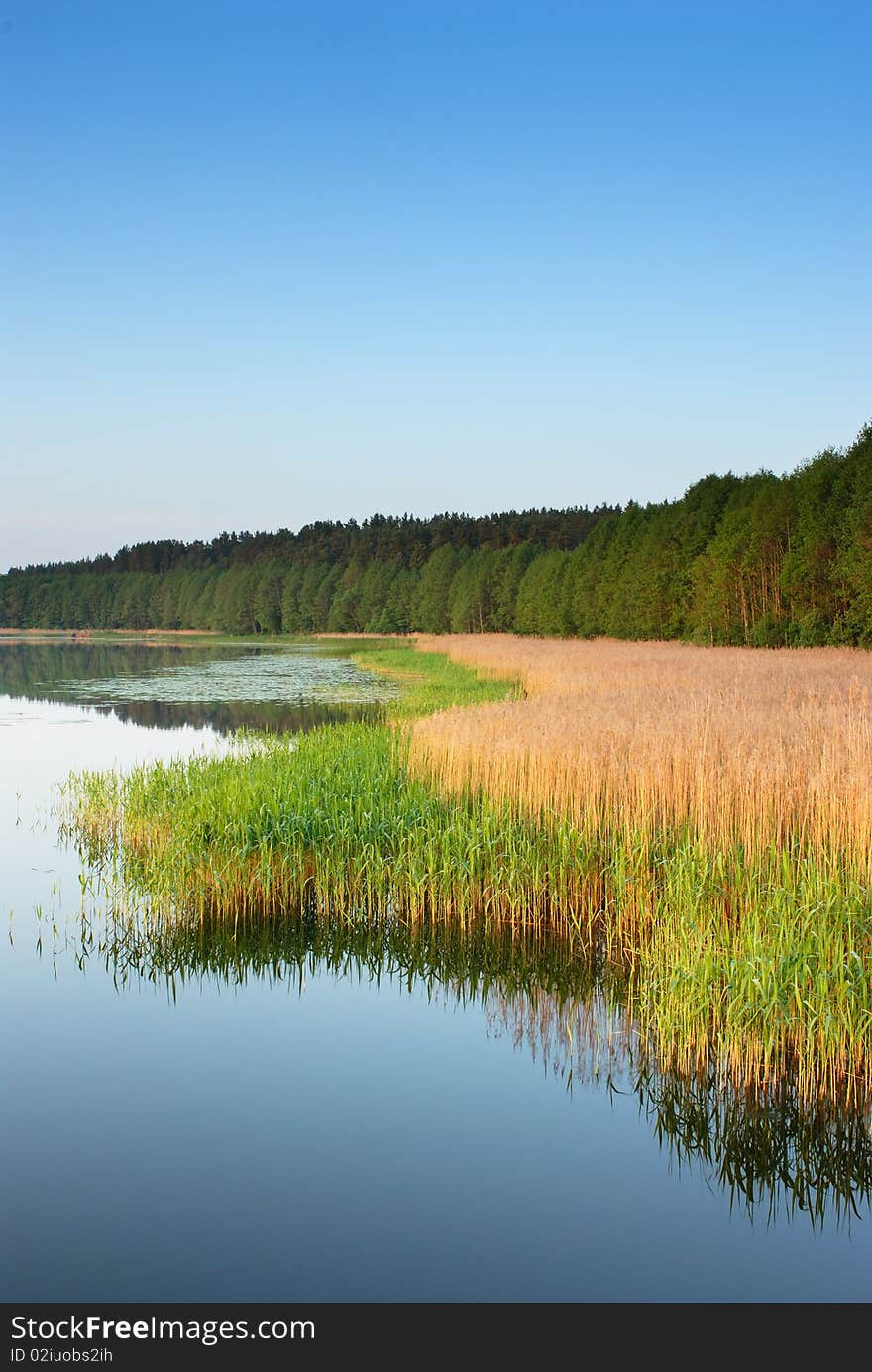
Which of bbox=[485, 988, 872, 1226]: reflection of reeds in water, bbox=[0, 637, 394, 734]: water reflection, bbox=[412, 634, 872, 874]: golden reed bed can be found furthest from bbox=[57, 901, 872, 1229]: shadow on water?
bbox=[0, 637, 394, 734]: water reflection

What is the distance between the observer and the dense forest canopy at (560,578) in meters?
43.3

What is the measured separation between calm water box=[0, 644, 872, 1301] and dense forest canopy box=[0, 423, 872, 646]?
33.8m

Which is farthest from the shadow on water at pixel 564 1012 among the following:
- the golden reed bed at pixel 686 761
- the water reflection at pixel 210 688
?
the water reflection at pixel 210 688

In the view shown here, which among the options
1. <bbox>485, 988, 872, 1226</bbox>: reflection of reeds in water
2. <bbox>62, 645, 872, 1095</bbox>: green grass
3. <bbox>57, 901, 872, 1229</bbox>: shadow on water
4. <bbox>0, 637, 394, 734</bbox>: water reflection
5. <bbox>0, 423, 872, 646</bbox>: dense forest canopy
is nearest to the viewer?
<bbox>485, 988, 872, 1226</bbox>: reflection of reeds in water

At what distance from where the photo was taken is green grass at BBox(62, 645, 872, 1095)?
6.21 meters

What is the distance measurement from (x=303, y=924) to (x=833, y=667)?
800 inches

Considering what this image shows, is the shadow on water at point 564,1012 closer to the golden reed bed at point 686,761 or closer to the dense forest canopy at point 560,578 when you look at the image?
the golden reed bed at point 686,761

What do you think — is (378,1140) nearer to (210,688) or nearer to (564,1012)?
(564,1012)

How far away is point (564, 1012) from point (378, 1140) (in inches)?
82.9

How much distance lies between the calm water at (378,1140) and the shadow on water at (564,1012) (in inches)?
0.8

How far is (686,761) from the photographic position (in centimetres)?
1109

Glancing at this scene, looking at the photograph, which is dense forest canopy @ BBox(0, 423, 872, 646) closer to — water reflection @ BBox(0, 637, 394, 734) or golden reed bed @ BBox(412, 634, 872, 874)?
water reflection @ BBox(0, 637, 394, 734)
